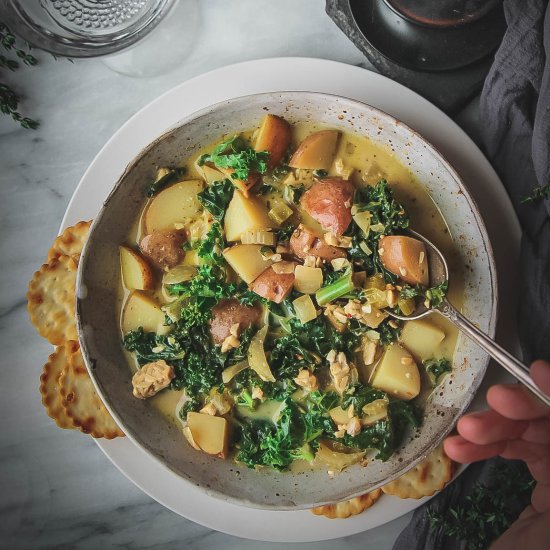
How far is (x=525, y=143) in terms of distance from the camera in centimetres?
313

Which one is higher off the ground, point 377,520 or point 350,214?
point 350,214

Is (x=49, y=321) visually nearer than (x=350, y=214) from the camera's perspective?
No

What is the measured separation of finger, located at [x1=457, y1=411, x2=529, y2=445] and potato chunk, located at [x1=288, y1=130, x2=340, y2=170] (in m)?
1.28

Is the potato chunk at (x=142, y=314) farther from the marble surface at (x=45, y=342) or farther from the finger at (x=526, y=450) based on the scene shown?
the finger at (x=526, y=450)

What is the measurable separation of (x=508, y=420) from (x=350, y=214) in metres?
1.08

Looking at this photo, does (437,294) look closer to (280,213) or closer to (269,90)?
(280,213)

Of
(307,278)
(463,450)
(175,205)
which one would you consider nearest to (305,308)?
(307,278)

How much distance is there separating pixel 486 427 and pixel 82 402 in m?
1.91

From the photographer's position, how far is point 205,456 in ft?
10.8

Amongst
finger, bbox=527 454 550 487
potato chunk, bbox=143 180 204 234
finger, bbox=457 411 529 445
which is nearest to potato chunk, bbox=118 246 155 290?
potato chunk, bbox=143 180 204 234

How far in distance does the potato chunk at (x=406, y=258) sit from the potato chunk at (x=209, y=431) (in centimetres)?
100

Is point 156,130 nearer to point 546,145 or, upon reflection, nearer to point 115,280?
point 115,280

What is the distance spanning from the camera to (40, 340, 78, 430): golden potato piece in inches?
135

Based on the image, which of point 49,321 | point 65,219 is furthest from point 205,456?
point 65,219
